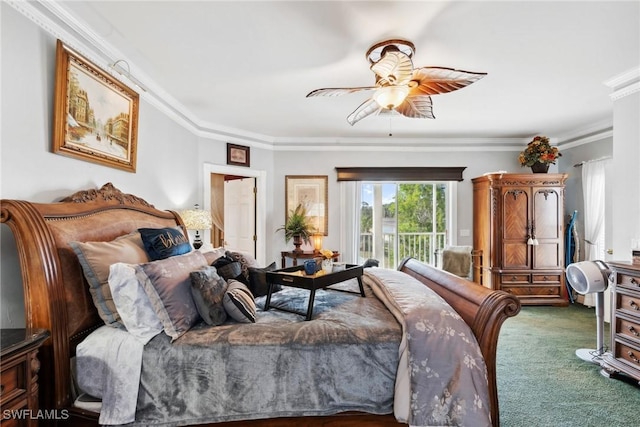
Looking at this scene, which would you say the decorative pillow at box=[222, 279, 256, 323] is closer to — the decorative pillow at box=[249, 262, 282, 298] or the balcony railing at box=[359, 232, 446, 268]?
the decorative pillow at box=[249, 262, 282, 298]

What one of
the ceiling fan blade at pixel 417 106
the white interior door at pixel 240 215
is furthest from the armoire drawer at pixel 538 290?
the white interior door at pixel 240 215

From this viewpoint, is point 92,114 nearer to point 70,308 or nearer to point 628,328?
point 70,308

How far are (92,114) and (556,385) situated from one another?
4.17 m

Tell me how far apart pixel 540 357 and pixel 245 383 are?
113 inches

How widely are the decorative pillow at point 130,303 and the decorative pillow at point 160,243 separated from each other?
1.54 feet

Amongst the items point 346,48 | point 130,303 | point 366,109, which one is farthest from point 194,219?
point 346,48

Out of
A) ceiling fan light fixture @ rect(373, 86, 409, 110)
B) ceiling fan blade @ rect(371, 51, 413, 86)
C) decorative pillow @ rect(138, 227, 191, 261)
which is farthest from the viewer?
ceiling fan light fixture @ rect(373, 86, 409, 110)

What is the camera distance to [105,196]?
2.34 m

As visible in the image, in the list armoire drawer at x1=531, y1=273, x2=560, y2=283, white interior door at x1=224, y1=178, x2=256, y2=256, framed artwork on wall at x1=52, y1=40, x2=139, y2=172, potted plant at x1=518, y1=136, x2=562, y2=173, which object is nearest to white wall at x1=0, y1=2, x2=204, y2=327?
framed artwork on wall at x1=52, y1=40, x2=139, y2=172

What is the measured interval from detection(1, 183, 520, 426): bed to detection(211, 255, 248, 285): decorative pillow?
594mm

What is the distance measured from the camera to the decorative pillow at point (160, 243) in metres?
2.17

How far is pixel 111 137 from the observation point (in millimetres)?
2484

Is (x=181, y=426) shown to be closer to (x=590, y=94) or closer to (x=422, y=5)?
(x=422, y=5)

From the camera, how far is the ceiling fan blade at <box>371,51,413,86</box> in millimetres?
2061
